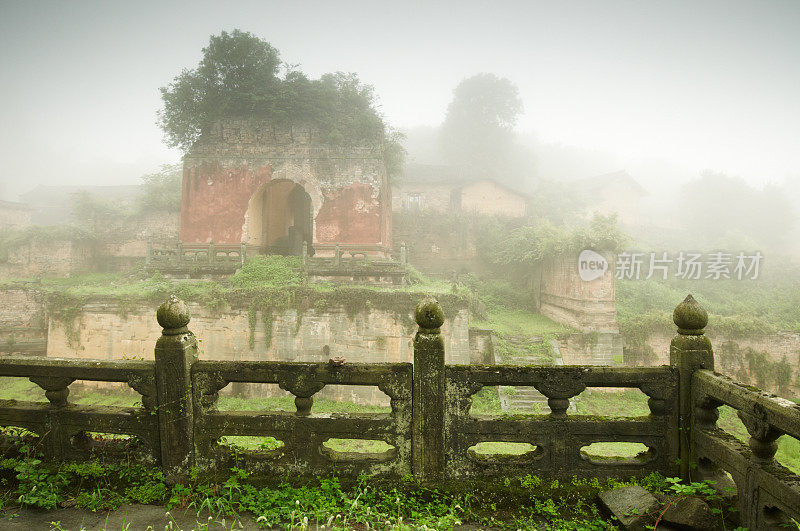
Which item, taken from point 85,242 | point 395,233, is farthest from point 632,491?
point 85,242

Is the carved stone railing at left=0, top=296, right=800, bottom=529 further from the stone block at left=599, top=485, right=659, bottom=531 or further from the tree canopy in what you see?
the tree canopy

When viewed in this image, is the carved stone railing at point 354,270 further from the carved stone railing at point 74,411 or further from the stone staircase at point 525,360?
the carved stone railing at point 74,411

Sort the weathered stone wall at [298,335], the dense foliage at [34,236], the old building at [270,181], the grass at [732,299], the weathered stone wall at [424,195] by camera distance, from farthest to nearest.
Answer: the weathered stone wall at [424,195], the dense foliage at [34,236], the old building at [270,181], the grass at [732,299], the weathered stone wall at [298,335]

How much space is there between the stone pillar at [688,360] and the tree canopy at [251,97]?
16.3 meters

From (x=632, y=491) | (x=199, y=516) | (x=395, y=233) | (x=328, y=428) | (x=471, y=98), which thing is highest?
(x=471, y=98)

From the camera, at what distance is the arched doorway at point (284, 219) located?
68.4 feet

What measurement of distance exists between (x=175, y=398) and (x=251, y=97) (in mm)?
16826

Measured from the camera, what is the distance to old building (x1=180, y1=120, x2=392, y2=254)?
1733 cm

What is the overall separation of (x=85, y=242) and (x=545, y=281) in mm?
25926

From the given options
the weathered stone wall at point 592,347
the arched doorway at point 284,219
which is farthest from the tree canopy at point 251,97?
the weathered stone wall at point 592,347

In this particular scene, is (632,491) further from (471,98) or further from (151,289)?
(471,98)

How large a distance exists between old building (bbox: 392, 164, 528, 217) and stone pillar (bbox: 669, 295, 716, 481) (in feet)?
88.4

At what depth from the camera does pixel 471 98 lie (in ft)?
137

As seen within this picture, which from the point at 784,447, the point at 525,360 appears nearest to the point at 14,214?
the point at 525,360
